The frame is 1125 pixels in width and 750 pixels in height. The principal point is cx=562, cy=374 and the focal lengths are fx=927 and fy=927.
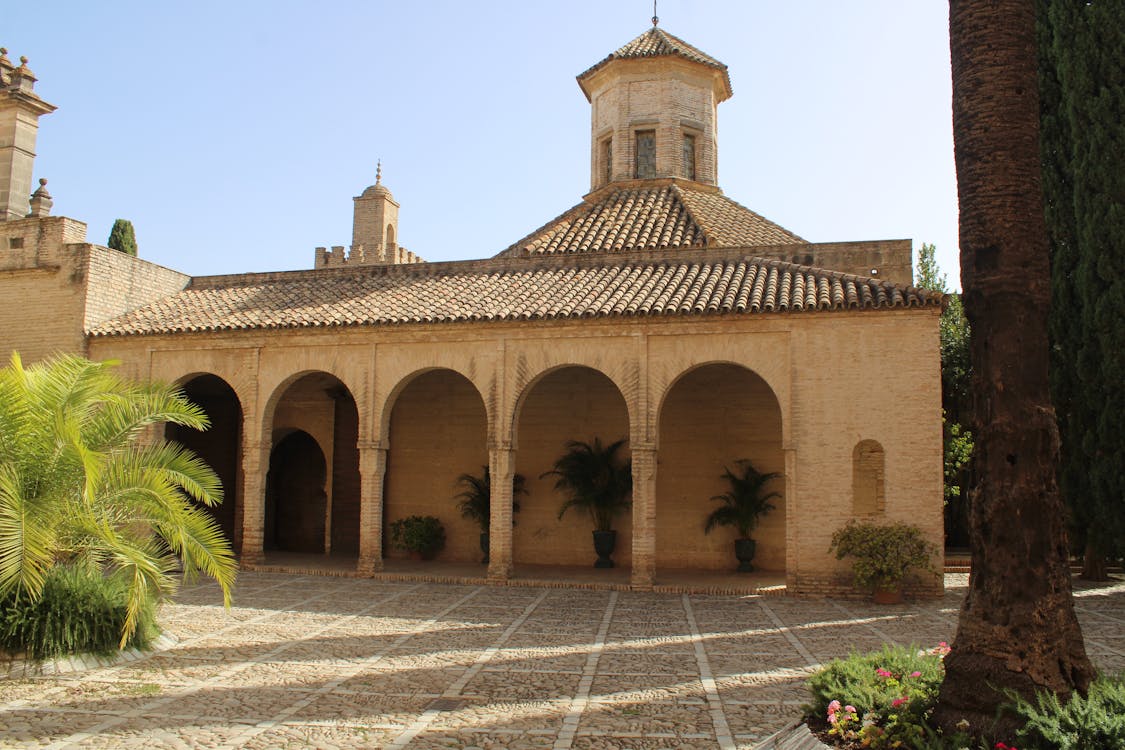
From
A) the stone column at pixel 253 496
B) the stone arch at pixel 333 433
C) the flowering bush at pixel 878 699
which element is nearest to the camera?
the flowering bush at pixel 878 699

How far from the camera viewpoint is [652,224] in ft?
68.3

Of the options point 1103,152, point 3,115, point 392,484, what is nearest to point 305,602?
point 392,484

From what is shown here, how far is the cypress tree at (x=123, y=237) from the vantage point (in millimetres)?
30406

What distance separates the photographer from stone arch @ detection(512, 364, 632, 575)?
739 inches

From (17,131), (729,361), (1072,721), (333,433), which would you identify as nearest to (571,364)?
(729,361)


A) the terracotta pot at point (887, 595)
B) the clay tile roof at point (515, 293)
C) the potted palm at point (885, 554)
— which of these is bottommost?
the terracotta pot at point (887, 595)

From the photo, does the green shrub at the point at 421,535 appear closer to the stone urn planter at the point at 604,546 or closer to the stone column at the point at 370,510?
the stone column at the point at 370,510

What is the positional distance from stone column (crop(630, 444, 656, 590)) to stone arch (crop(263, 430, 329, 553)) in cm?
905

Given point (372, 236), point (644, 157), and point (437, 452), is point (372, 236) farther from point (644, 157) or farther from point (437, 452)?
point (437, 452)

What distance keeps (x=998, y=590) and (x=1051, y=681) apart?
59 cm

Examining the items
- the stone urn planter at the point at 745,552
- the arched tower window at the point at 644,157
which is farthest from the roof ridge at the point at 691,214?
the stone urn planter at the point at 745,552

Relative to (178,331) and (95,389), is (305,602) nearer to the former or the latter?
(95,389)

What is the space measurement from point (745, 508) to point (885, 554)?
3.86 metres

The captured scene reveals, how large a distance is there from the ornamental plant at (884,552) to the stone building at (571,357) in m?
0.29
